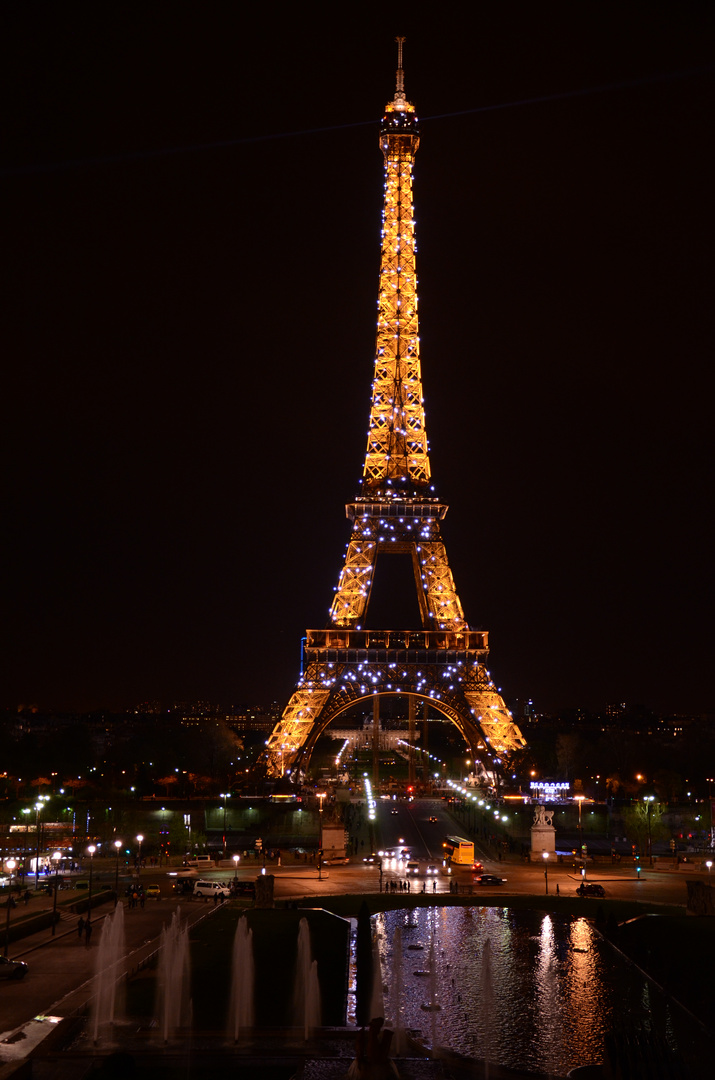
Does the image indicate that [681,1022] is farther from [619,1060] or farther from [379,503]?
[379,503]

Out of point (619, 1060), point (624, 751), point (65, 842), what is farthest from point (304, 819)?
point (624, 751)

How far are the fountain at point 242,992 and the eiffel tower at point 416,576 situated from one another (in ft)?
142

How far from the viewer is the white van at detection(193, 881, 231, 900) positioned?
45.6 metres

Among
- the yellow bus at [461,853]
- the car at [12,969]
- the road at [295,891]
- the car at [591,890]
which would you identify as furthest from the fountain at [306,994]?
the yellow bus at [461,853]

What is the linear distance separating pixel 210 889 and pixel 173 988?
59.1 feet

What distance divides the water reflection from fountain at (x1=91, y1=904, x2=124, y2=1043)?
6881 mm

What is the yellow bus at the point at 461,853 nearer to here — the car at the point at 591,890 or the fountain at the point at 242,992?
the car at the point at 591,890

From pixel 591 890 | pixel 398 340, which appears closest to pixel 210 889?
pixel 591 890

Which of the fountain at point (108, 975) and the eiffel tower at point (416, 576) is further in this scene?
the eiffel tower at point (416, 576)

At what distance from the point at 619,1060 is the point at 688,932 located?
1523 centimetres

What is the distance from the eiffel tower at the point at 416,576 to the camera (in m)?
78.2

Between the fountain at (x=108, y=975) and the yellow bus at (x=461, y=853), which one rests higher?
the yellow bus at (x=461, y=853)

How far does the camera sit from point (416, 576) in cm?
8475

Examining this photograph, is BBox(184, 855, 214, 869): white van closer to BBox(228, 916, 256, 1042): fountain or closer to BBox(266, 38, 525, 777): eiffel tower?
BBox(266, 38, 525, 777): eiffel tower
